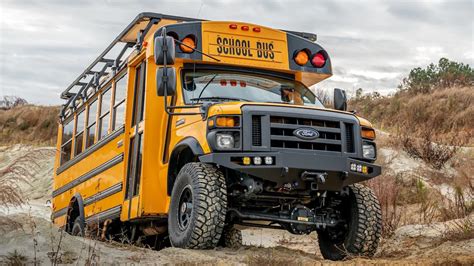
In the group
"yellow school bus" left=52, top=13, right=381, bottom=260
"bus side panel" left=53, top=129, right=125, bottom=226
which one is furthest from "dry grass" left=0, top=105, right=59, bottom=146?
"yellow school bus" left=52, top=13, right=381, bottom=260

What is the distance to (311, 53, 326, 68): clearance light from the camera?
9.45 metres

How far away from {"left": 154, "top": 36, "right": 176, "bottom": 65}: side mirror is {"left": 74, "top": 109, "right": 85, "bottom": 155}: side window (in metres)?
4.62

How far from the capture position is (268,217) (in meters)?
7.80

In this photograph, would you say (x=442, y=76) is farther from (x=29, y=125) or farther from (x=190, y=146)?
(x=190, y=146)

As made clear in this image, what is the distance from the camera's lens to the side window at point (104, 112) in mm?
10500

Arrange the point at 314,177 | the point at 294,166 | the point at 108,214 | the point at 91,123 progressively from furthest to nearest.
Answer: the point at 91,123, the point at 108,214, the point at 314,177, the point at 294,166

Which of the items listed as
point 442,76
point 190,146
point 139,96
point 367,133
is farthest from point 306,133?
point 442,76

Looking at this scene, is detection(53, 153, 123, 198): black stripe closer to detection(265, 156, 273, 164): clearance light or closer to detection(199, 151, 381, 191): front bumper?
detection(199, 151, 381, 191): front bumper

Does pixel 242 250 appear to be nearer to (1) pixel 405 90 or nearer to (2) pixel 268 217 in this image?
(2) pixel 268 217

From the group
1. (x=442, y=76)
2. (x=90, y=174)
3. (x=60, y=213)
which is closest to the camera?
(x=90, y=174)

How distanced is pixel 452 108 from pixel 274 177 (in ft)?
72.5

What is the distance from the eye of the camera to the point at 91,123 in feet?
37.7

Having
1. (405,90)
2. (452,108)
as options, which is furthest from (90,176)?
(405,90)

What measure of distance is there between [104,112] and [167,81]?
3178 millimetres
